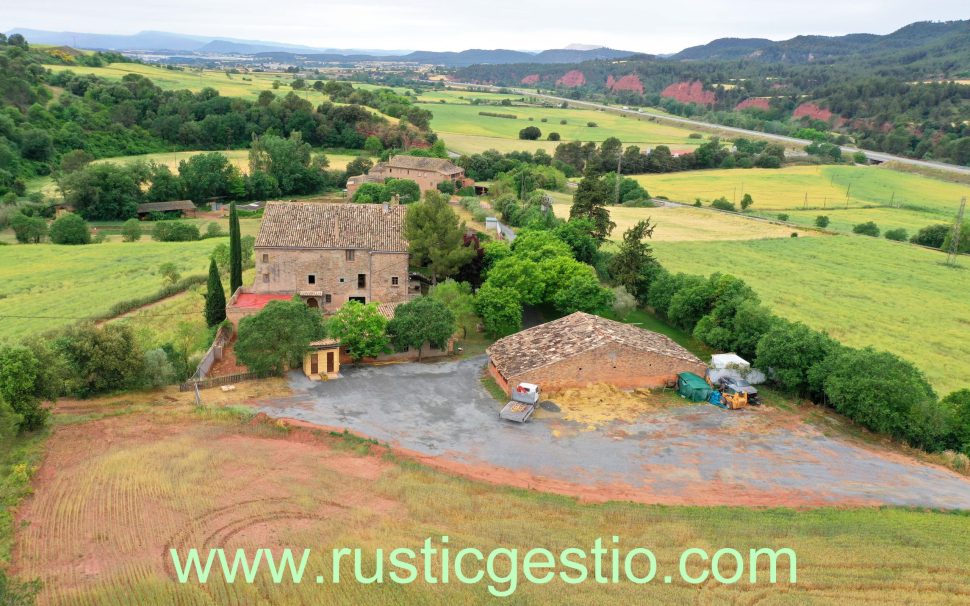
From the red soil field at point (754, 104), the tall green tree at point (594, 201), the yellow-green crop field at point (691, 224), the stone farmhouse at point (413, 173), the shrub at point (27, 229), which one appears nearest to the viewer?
the tall green tree at point (594, 201)

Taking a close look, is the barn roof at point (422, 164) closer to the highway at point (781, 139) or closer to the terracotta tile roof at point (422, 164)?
the terracotta tile roof at point (422, 164)

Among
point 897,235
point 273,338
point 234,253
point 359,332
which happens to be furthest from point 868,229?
point 273,338

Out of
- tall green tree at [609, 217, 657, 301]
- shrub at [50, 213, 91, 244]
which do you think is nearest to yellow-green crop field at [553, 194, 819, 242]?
tall green tree at [609, 217, 657, 301]

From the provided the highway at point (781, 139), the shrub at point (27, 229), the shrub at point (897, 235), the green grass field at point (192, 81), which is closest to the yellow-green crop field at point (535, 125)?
the highway at point (781, 139)

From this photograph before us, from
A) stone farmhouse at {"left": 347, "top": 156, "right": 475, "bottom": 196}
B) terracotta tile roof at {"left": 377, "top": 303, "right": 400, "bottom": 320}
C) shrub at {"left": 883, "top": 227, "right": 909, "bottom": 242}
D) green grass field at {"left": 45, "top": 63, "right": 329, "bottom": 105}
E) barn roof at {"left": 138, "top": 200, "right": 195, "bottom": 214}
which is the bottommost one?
barn roof at {"left": 138, "top": 200, "right": 195, "bottom": 214}

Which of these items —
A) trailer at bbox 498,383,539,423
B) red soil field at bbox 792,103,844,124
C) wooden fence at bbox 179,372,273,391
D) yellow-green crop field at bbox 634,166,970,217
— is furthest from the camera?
red soil field at bbox 792,103,844,124

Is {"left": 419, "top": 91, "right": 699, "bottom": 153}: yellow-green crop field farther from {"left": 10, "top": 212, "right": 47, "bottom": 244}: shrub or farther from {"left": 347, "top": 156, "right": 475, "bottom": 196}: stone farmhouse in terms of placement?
{"left": 10, "top": 212, "right": 47, "bottom": 244}: shrub
